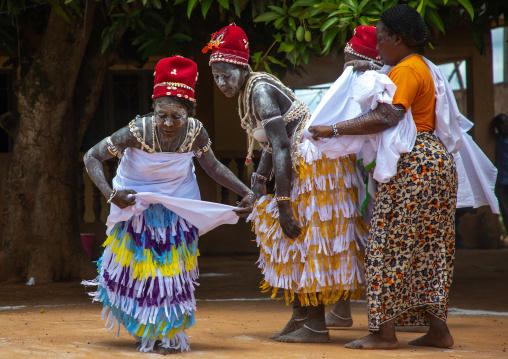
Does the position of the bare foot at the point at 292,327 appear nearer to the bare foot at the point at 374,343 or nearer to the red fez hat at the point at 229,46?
the bare foot at the point at 374,343

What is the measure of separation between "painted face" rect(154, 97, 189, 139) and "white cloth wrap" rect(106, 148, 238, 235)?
0.17m

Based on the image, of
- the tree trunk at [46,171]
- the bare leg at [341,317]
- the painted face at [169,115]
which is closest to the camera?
the painted face at [169,115]

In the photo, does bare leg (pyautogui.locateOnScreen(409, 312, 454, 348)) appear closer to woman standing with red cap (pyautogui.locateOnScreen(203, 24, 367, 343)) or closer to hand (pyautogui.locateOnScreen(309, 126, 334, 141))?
woman standing with red cap (pyautogui.locateOnScreen(203, 24, 367, 343))

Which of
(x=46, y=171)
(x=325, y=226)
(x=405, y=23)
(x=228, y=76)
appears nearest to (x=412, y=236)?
(x=325, y=226)

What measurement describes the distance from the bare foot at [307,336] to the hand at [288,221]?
24.9 inches

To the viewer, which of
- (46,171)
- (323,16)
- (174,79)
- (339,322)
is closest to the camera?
(174,79)

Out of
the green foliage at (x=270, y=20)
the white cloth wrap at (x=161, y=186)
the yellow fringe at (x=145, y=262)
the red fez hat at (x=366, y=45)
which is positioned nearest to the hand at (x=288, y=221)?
the white cloth wrap at (x=161, y=186)

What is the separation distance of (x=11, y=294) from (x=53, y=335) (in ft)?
9.74

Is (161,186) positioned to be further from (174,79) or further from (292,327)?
(292,327)

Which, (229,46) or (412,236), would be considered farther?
(229,46)

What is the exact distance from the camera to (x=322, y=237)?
14.4 ft

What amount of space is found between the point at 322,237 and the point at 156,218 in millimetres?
1032

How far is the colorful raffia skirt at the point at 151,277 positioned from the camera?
4234mm

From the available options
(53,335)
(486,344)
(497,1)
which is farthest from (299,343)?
(497,1)
